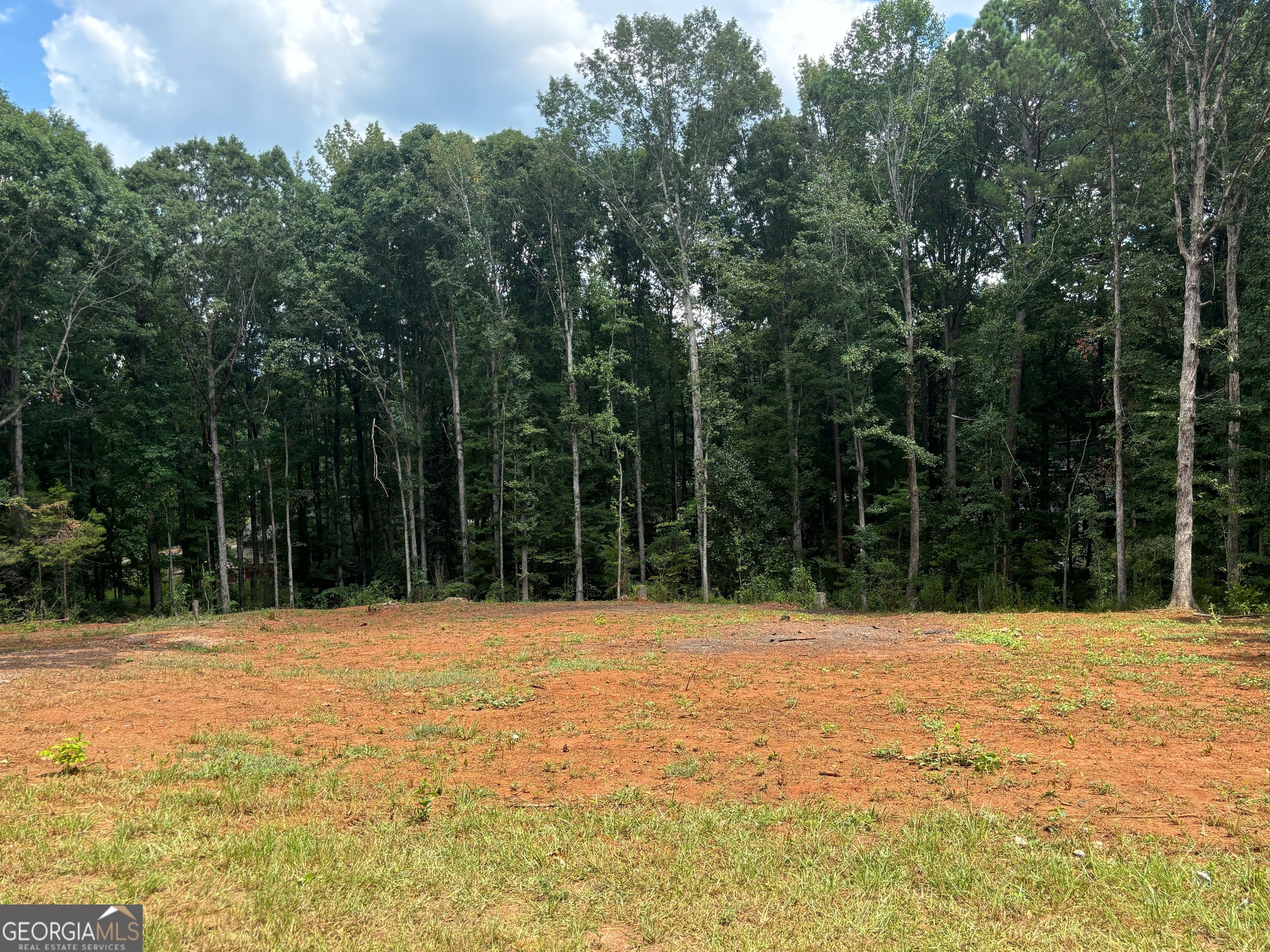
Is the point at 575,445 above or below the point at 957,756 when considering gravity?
above

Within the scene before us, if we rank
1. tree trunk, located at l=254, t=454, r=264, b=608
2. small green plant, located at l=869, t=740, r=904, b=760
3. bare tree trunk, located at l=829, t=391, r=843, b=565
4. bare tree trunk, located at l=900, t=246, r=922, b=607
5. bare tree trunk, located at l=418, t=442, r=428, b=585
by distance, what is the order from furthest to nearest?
tree trunk, located at l=254, t=454, r=264, b=608 < bare tree trunk, located at l=418, t=442, r=428, b=585 < bare tree trunk, located at l=829, t=391, r=843, b=565 < bare tree trunk, located at l=900, t=246, r=922, b=607 < small green plant, located at l=869, t=740, r=904, b=760

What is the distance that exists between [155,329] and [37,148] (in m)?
6.60

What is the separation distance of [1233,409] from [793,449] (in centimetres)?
1407

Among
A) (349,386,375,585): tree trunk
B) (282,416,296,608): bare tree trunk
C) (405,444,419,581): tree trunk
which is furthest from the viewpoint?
(349,386,375,585): tree trunk

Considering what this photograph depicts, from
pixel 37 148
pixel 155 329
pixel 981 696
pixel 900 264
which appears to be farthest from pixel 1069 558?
pixel 37 148

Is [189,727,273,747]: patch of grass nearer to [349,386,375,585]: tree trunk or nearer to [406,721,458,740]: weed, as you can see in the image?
[406,721,458,740]: weed

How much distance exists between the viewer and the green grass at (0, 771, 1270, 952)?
10.5 feet

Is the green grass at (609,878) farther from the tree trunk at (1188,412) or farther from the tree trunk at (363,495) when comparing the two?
the tree trunk at (363,495)

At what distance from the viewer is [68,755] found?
5.36 meters

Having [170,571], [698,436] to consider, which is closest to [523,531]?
[698,436]

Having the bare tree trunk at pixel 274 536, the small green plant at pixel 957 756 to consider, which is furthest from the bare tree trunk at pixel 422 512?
the small green plant at pixel 957 756

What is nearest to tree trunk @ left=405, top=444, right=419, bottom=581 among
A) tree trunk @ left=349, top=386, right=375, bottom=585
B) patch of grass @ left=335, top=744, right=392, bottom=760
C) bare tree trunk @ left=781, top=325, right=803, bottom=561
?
tree trunk @ left=349, top=386, right=375, bottom=585

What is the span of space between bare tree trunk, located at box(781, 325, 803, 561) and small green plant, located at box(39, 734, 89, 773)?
23885 mm

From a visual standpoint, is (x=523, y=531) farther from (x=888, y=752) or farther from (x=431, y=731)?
(x=888, y=752)
